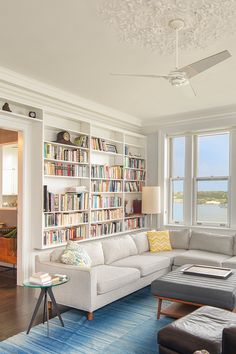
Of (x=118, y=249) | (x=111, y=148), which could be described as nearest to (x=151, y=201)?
(x=111, y=148)

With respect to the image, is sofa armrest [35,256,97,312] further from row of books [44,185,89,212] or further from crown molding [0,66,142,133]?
crown molding [0,66,142,133]

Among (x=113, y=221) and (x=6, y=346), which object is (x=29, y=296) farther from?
(x=113, y=221)

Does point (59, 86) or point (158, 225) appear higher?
point (59, 86)

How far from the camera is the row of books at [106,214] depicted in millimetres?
Answer: 5977

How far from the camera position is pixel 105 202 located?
6238 millimetres

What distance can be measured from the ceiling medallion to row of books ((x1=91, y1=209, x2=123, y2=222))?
3.42 meters

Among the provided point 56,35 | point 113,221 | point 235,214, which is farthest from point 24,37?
point 235,214

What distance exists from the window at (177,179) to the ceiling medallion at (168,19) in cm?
367

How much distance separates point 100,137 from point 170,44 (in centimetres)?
309

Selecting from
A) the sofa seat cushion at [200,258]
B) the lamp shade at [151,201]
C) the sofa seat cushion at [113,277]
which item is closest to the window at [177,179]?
the lamp shade at [151,201]

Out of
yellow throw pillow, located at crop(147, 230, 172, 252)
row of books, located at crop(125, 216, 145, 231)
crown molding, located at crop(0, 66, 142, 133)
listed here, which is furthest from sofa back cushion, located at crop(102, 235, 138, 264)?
crown molding, located at crop(0, 66, 142, 133)

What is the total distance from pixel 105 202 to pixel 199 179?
6.63 ft

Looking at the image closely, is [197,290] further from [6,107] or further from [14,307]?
[6,107]

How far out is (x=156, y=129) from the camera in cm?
712
